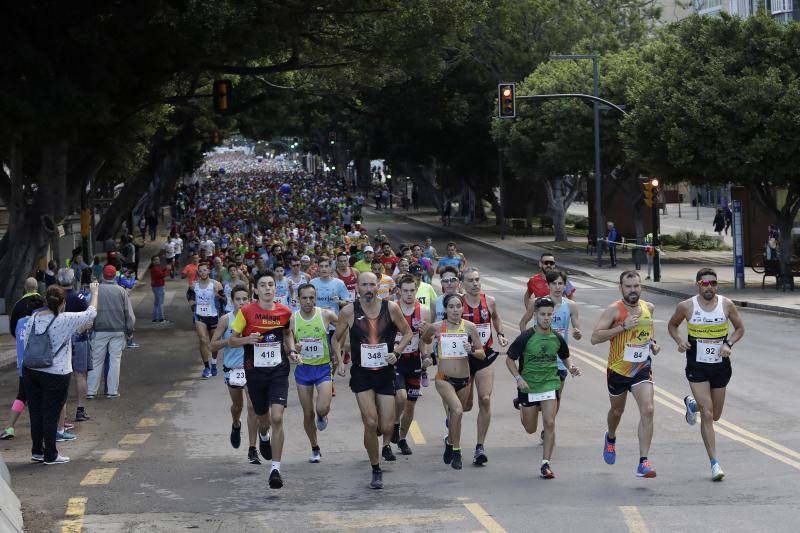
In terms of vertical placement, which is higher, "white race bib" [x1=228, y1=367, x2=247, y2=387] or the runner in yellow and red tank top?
the runner in yellow and red tank top

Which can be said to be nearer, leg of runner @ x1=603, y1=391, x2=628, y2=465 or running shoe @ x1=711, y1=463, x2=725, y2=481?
running shoe @ x1=711, y1=463, x2=725, y2=481

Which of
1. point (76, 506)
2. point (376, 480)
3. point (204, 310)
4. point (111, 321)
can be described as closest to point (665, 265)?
point (204, 310)

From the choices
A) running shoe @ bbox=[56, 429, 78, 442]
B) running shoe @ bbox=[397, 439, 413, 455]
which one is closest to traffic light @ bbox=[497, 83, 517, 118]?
running shoe @ bbox=[56, 429, 78, 442]

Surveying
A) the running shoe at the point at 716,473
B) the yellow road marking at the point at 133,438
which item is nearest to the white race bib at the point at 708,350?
the running shoe at the point at 716,473

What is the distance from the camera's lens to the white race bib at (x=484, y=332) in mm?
13320

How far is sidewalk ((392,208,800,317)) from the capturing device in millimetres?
32125

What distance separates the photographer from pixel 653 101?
3881cm

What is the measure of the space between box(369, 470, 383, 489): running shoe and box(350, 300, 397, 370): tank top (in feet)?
3.20

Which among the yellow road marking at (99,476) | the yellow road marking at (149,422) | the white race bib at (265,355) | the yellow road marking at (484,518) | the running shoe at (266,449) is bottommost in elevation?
the yellow road marking at (149,422)

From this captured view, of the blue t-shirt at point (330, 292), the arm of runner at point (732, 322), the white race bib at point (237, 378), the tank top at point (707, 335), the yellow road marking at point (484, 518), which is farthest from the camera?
the blue t-shirt at point (330, 292)

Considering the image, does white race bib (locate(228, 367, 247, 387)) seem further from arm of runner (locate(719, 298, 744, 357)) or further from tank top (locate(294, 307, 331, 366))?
arm of runner (locate(719, 298, 744, 357))

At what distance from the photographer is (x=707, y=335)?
11.9m

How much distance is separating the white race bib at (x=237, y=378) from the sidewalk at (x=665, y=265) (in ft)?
59.8

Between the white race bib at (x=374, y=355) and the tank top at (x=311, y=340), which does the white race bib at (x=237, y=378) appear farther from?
the white race bib at (x=374, y=355)
